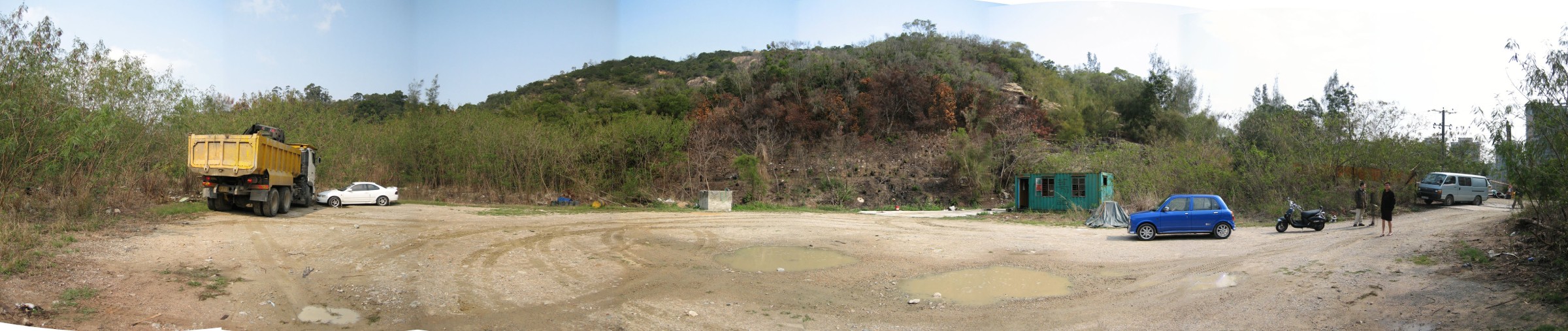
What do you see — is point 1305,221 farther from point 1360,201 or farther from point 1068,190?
point 1068,190

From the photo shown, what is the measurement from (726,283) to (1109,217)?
40.5 ft

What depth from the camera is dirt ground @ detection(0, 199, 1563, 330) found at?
22.6ft

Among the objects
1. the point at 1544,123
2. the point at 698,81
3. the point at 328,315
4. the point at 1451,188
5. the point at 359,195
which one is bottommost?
the point at 328,315

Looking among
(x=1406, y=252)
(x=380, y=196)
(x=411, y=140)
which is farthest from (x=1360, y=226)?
(x=411, y=140)

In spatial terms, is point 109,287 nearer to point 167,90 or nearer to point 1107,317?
point 1107,317

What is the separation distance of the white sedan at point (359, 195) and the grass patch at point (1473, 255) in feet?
79.9

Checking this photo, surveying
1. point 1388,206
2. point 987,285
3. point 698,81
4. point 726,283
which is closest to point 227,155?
point 726,283

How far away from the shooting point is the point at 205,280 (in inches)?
329

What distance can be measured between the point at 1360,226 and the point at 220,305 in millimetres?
18707

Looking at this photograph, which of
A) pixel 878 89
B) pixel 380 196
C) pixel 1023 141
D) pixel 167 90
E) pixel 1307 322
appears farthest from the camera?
pixel 878 89

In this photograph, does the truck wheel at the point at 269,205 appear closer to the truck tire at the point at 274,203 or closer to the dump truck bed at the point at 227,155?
the truck tire at the point at 274,203

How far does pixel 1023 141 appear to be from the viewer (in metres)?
31.2

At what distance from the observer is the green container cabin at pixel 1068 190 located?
22875mm

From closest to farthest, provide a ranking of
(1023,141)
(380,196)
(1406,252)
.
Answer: (1406,252)
(380,196)
(1023,141)
